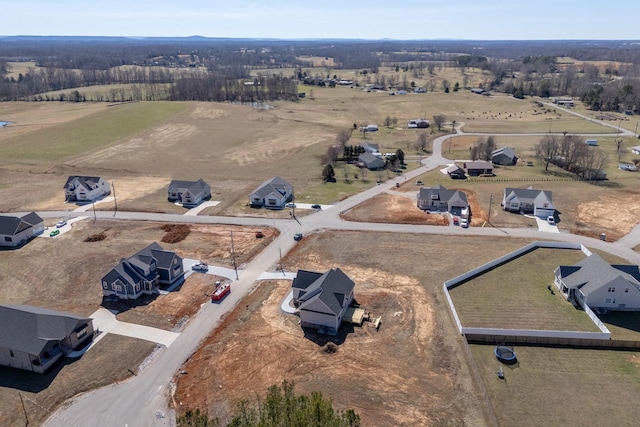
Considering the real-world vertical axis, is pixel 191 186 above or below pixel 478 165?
below

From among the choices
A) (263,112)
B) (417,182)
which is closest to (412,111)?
(263,112)

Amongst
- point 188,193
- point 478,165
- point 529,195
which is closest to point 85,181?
point 188,193

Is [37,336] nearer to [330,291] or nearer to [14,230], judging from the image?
[330,291]

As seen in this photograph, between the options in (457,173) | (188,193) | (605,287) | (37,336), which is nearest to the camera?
(37,336)

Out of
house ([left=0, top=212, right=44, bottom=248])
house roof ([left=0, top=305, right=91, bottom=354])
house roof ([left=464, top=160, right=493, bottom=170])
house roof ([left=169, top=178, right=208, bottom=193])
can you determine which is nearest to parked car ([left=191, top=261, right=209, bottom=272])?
house roof ([left=0, top=305, right=91, bottom=354])

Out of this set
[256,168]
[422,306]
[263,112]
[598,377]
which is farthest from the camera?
[263,112]

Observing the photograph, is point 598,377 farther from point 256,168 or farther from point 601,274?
point 256,168
